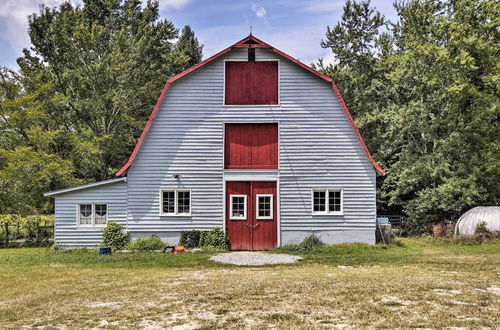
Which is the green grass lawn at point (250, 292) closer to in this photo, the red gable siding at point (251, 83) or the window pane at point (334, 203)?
the window pane at point (334, 203)

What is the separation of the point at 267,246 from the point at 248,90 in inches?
264

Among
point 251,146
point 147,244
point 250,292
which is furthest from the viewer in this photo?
point 251,146

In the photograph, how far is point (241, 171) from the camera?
19.3 m

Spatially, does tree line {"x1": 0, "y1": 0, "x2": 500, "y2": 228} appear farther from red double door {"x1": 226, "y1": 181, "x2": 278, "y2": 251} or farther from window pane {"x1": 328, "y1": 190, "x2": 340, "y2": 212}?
red double door {"x1": 226, "y1": 181, "x2": 278, "y2": 251}

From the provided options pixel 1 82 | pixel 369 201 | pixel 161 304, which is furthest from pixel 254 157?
pixel 1 82

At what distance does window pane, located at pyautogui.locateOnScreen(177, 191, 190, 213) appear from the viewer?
63.6 ft

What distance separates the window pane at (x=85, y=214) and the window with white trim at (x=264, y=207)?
281 inches

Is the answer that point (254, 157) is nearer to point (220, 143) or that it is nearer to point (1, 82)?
point (220, 143)

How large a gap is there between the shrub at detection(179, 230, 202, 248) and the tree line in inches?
367

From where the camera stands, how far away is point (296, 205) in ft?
63.1

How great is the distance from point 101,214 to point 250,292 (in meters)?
11.5

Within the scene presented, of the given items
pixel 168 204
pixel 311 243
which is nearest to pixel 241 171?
pixel 168 204

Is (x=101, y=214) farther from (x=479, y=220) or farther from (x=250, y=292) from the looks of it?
(x=479, y=220)

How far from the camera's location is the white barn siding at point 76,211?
19.2 m
